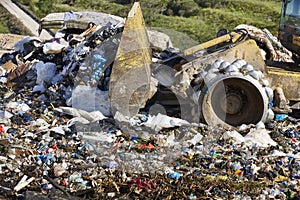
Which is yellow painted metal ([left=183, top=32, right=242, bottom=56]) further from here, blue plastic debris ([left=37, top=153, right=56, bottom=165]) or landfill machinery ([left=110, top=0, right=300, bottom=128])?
blue plastic debris ([left=37, top=153, right=56, bottom=165])

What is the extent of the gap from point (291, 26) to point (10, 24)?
1508 cm

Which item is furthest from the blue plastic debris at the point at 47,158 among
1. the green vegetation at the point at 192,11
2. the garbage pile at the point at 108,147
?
the green vegetation at the point at 192,11

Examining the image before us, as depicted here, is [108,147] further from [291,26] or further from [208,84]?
[291,26]

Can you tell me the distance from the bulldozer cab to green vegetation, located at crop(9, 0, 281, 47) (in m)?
15.4

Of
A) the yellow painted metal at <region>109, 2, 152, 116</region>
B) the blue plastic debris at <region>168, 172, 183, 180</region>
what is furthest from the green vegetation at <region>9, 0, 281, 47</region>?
the blue plastic debris at <region>168, 172, 183, 180</region>

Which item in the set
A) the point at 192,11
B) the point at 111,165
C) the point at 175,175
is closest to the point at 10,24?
the point at 192,11

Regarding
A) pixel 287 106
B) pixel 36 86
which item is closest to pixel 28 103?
pixel 36 86

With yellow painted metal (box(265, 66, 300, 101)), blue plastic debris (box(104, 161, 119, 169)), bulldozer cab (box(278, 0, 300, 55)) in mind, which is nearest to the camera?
blue plastic debris (box(104, 161, 119, 169))

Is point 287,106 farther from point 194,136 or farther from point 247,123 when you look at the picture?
point 194,136

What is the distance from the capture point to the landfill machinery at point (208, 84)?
650 centimetres

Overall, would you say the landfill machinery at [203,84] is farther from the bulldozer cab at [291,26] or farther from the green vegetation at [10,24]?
the green vegetation at [10,24]

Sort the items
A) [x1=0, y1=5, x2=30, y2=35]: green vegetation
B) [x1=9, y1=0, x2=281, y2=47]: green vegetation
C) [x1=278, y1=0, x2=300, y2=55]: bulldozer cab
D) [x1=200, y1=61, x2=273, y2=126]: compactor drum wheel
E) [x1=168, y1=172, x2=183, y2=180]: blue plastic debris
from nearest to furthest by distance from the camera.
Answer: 1. [x1=168, y1=172, x2=183, y2=180]: blue plastic debris
2. [x1=200, y1=61, x2=273, y2=126]: compactor drum wheel
3. [x1=278, y1=0, x2=300, y2=55]: bulldozer cab
4. [x1=0, y1=5, x2=30, y2=35]: green vegetation
5. [x1=9, y1=0, x2=281, y2=47]: green vegetation

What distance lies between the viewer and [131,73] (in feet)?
21.6

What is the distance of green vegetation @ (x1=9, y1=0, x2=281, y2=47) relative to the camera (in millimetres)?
24625
